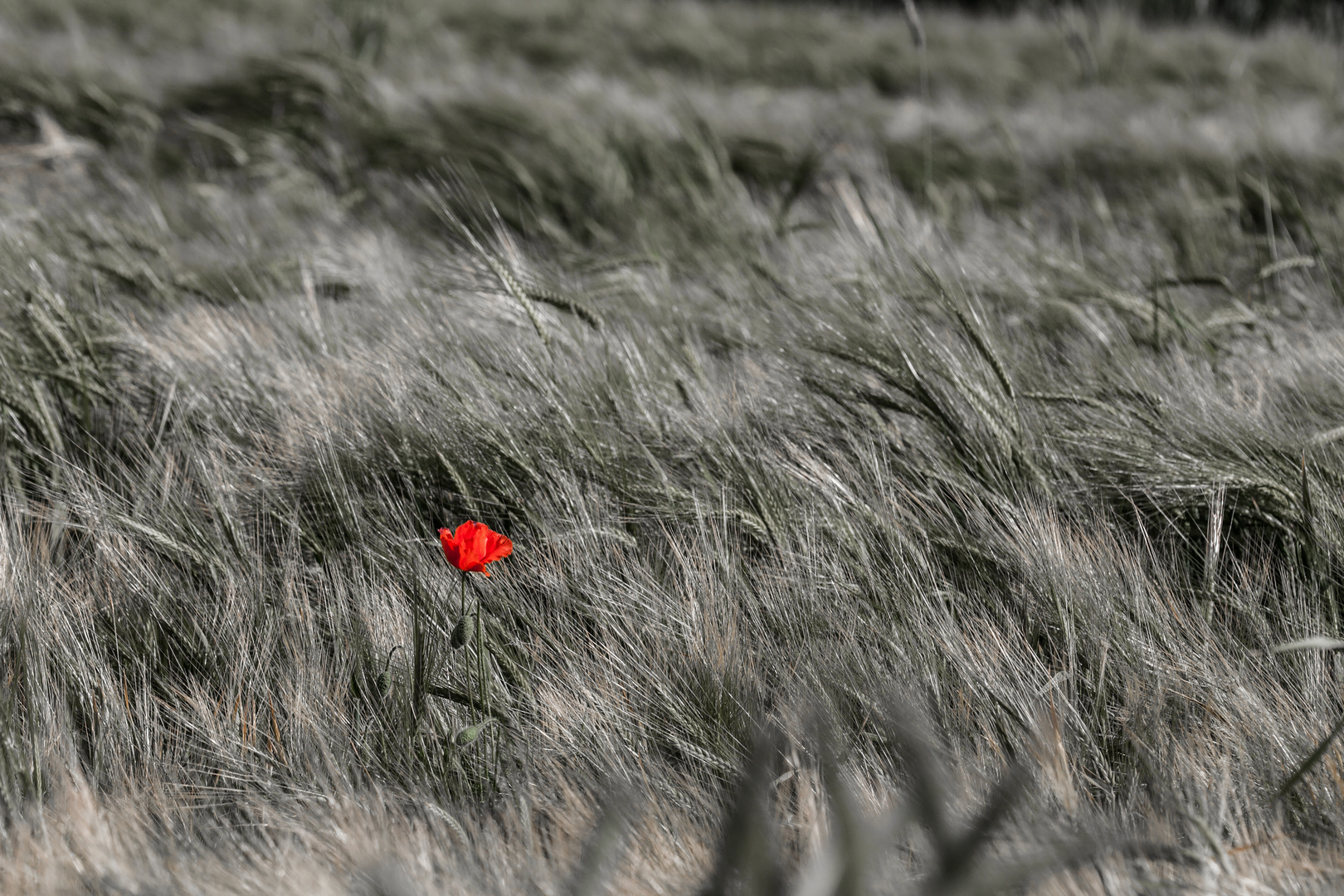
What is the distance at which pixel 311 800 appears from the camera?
1036mm

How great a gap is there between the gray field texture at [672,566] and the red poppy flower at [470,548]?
0.22 ft

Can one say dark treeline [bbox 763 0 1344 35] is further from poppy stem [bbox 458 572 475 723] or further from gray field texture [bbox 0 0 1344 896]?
poppy stem [bbox 458 572 475 723]

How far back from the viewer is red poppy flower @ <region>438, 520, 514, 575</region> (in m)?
1.03

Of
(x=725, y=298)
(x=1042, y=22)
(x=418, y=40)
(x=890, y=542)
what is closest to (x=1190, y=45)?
(x=1042, y=22)

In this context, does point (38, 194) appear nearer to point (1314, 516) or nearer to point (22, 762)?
point (22, 762)

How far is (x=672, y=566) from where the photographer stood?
1316 mm

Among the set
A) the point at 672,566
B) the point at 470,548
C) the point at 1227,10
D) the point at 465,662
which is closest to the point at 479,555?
the point at 470,548

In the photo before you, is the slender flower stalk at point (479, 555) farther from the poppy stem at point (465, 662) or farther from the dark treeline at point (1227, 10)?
the dark treeline at point (1227, 10)

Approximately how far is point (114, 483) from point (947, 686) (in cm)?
132

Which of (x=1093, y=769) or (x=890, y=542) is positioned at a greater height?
(x=890, y=542)

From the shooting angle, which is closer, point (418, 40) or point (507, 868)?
point (507, 868)

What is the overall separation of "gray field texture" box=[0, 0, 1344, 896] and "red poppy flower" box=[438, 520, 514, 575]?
0.22 feet

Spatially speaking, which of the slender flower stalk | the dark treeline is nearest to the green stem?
the slender flower stalk

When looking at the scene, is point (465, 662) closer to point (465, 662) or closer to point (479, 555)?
point (465, 662)
